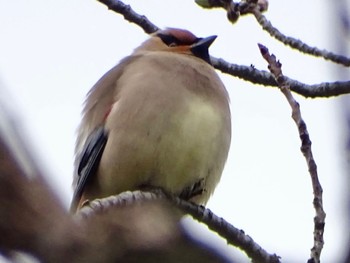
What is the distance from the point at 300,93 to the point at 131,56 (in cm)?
119

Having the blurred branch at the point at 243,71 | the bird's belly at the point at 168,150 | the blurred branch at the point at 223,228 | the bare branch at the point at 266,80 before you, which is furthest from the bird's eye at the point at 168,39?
the blurred branch at the point at 223,228

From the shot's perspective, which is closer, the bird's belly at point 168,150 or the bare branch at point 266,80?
the bird's belly at point 168,150

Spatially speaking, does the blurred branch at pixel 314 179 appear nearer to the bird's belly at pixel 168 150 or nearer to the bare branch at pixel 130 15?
the bird's belly at pixel 168 150

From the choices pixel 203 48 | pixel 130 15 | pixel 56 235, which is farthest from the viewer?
pixel 203 48

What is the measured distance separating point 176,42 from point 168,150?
159 cm

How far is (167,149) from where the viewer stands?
12.4 feet

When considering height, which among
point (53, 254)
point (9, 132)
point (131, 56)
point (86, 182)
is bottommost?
point (53, 254)

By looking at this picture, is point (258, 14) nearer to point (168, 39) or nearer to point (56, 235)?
point (168, 39)

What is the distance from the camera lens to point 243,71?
4664mm

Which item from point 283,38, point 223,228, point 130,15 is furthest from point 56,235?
point 130,15

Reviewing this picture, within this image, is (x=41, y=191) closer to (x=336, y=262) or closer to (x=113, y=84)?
(x=336, y=262)

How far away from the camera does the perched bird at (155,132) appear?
3826 mm

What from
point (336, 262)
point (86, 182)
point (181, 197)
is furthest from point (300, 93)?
point (336, 262)

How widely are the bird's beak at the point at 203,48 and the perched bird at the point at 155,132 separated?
0.37 meters
